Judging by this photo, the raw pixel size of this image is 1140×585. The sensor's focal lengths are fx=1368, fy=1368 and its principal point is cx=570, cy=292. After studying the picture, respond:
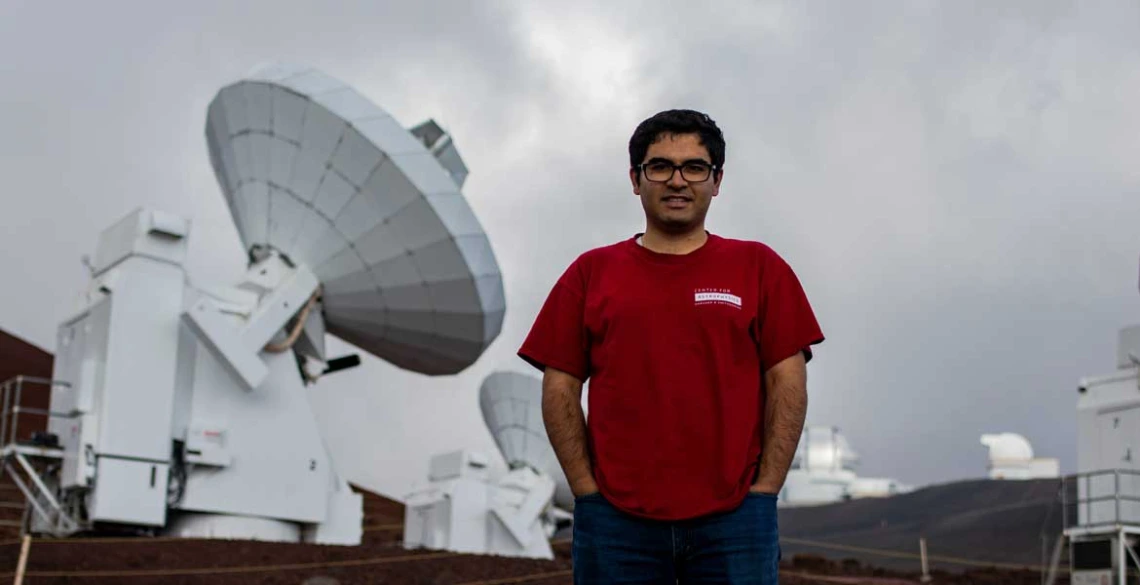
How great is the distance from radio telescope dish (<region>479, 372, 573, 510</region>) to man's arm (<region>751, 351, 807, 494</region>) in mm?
36385

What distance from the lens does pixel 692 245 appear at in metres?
4.51

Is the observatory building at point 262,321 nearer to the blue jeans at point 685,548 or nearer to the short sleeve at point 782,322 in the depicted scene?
the short sleeve at point 782,322

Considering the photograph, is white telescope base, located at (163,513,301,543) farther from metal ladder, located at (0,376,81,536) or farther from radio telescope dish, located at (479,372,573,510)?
radio telescope dish, located at (479,372,573,510)

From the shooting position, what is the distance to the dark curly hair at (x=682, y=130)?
4.45m

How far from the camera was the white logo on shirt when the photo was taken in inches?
168

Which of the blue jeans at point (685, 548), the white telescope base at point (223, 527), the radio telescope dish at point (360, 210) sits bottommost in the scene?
the white telescope base at point (223, 527)

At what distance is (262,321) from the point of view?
952 inches


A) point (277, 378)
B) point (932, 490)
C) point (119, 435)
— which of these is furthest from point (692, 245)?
point (932, 490)

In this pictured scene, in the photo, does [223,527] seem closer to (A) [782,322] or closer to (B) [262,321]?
(B) [262,321]

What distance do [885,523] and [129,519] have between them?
1327 inches

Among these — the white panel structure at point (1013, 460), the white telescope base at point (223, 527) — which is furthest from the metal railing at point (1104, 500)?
the white panel structure at point (1013, 460)

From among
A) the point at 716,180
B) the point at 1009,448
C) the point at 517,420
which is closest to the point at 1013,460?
the point at 1009,448

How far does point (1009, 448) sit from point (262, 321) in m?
45.9

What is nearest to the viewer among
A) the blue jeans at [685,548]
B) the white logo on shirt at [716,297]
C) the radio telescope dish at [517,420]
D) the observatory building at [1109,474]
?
the blue jeans at [685,548]
